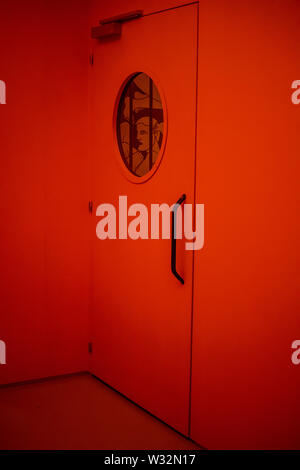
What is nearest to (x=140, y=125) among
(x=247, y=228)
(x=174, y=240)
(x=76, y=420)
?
(x=174, y=240)

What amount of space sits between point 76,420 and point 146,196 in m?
1.41

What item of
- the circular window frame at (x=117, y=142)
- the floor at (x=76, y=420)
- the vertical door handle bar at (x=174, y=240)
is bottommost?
the floor at (x=76, y=420)

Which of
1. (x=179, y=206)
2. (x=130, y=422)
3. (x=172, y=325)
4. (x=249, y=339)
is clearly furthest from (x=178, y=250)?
(x=130, y=422)

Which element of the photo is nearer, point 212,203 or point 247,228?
point 247,228

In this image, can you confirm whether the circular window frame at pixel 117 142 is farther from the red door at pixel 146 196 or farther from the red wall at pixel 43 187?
the red wall at pixel 43 187

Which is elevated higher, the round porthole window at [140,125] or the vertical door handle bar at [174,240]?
the round porthole window at [140,125]

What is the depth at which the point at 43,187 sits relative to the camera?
3.29m

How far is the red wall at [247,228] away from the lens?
6.47ft

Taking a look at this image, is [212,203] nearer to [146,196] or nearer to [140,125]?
[146,196]

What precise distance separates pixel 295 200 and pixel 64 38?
7.11 feet

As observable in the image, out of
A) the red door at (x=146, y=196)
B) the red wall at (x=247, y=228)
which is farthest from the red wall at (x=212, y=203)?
the red door at (x=146, y=196)

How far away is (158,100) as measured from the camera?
8.82 ft

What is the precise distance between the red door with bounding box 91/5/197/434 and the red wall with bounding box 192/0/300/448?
12 centimetres

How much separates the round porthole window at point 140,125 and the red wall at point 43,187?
0.50m
